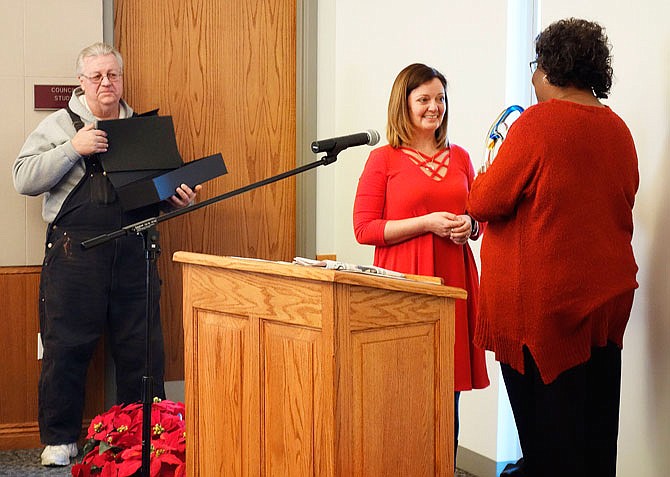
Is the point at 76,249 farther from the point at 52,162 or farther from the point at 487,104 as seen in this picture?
the point at 487,104

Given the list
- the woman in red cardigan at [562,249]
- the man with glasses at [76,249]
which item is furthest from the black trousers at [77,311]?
the woman in red cardigan at [562,249]

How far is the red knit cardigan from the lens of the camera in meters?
2.27

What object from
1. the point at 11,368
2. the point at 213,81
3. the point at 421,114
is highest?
the point at 213,81

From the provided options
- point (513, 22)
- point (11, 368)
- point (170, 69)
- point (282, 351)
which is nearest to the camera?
point (282, 351)

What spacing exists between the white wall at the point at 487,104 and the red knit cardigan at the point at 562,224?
1.21ft

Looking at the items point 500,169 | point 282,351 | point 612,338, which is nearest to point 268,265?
Result: point 282,351

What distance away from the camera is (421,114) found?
2.97 metres

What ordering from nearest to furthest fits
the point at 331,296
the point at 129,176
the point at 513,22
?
the point at 331,296 → the point at 513,22 → the point at 129,176

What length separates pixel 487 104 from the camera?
11.6 ft

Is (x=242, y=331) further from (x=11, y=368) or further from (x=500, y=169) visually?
(x=11, y=368)

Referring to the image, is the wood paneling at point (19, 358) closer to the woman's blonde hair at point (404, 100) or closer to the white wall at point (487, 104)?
the white wall at point (487, 104)

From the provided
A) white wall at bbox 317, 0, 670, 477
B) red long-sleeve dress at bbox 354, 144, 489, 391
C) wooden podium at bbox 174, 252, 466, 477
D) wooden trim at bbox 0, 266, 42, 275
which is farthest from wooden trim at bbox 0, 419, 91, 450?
wooden podium at bbox 174, 252, 466, 477

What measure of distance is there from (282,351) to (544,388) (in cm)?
74

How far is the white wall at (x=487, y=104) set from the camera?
106 inches
